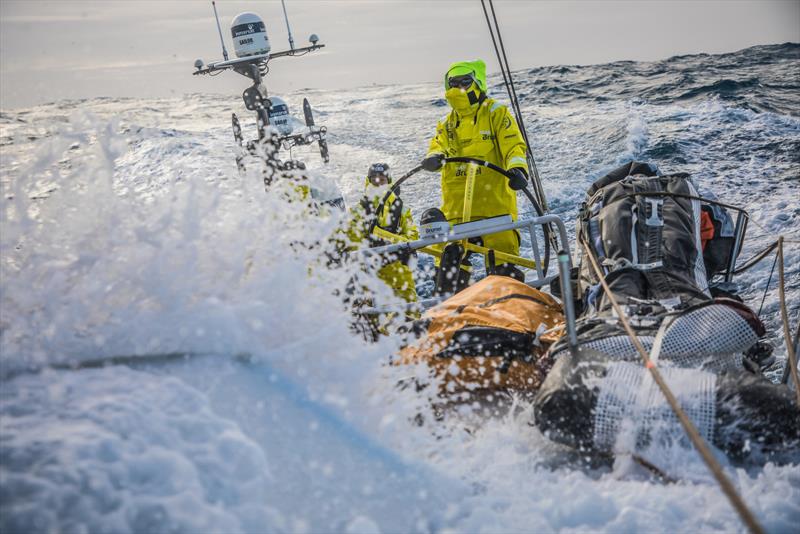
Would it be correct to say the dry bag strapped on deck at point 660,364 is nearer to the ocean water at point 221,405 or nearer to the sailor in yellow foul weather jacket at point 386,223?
the ocean water at point 221,405

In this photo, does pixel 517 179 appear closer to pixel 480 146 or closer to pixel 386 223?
pixel 480 146

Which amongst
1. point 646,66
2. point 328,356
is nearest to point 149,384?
point 328,356

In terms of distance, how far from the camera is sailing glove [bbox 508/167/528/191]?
4.33 metres

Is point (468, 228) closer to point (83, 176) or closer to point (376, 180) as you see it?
point (376, 180)

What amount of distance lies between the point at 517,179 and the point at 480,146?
69cm

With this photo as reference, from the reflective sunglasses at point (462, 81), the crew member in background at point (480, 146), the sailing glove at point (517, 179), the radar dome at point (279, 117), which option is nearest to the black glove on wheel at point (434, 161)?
the crew member in background at point (480, 146)

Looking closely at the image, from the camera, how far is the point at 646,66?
1630 centimetres

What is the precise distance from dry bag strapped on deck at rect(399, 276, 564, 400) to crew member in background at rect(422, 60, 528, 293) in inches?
60.3

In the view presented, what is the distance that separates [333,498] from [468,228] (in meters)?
2.73

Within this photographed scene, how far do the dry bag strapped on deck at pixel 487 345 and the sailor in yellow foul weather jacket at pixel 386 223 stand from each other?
1.29m

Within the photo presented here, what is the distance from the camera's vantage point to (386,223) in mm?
4633

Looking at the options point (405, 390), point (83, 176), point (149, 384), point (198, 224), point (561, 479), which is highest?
point (83, 176)

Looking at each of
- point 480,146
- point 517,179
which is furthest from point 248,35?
point 517,179

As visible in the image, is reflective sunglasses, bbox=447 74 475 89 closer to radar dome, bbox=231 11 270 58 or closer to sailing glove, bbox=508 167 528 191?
sailing glove, bbox=508 167 528 191
